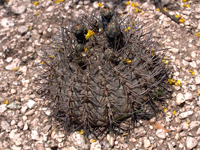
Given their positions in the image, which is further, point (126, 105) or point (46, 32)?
point (46, 32)

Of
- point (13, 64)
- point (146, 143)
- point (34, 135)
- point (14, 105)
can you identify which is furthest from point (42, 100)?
→ point (146, 143)

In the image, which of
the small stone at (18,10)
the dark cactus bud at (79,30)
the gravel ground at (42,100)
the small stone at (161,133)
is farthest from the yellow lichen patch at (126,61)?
the small stone at (18,10)

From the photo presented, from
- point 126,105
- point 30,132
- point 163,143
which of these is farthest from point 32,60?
point 163,143

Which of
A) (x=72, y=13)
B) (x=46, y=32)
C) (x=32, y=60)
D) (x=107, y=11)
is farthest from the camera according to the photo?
(x=72, y=13)

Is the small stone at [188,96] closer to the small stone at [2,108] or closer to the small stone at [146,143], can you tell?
the small stone at [146,143]

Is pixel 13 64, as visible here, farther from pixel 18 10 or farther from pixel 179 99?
pixel 179 99

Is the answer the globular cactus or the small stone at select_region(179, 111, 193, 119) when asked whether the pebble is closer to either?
the small stone at select_region(179, 111, 193, 119)

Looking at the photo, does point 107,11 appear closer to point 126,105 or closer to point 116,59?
point 116,59

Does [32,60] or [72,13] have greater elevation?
[72,13]
